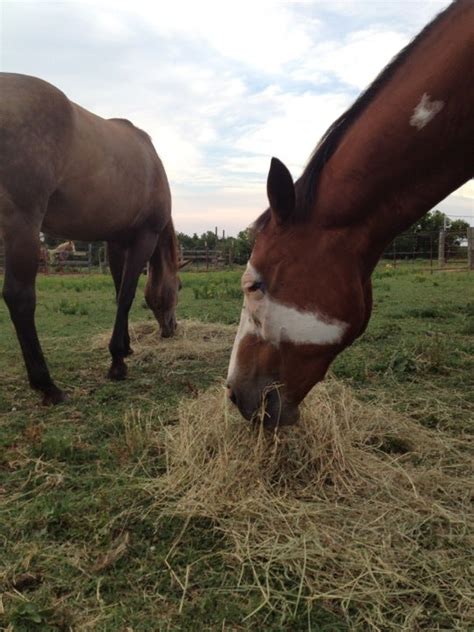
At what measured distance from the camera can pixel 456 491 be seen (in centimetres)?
230

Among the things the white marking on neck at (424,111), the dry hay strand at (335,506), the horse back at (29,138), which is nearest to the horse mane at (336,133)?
the white marking on neck at (424,111)

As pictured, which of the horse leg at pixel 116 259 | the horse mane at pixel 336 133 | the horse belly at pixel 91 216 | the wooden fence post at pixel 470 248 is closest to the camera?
the horse mane at pixel 336 133

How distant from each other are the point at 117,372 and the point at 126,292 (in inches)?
31.0

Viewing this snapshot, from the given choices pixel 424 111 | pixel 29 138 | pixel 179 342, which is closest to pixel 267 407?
pixel 424 111

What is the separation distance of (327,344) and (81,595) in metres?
1.22

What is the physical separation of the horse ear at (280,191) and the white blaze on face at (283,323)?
0.25 metres

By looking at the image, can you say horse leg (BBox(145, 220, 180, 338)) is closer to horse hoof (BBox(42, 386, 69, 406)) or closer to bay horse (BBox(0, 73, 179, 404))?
bay horse (BBox(0, 73, 179, 404))

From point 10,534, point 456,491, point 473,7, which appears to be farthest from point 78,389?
point 473,7

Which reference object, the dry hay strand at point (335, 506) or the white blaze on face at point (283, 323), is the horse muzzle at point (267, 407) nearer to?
the dry hay strand at point (335, 506)

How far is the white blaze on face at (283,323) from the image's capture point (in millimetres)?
2049

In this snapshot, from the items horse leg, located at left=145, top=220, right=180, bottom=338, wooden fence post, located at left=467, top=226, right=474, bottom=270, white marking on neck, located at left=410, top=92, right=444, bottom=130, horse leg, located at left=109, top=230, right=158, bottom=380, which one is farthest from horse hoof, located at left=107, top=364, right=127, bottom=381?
wooden fence post, located at left=467, top=226, right=474, bottom=270

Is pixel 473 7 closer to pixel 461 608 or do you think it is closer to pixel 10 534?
pixel 461 608

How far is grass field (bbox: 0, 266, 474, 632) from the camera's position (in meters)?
1.57

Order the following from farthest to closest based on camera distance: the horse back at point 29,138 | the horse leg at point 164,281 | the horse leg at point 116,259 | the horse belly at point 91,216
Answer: the horse leg at point 164,281 < the horse leg at point 116,259 < the horse belly at point 91,216 < the horse back at point 29,138
